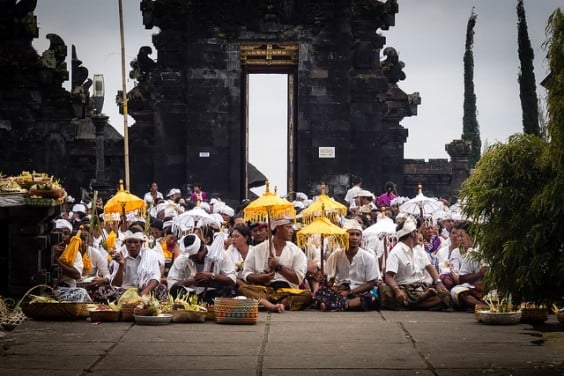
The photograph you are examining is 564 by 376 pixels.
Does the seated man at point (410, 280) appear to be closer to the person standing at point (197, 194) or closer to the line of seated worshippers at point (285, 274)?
the line of seated worshippers at point (285, 274)

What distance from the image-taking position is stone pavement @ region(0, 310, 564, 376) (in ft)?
48.3

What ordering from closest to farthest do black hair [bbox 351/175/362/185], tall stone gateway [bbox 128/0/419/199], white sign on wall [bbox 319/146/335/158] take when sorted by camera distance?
black hair [bbox 351/175/362/185]
tall stone gateway [bbox 128/0/419/199]
white sign on wall [bbox 319/146/335/158]

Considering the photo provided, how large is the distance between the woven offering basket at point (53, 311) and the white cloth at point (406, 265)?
499 cm

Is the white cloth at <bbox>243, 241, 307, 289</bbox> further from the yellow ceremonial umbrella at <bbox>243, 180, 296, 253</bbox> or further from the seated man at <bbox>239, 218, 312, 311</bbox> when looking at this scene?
the yellow ceremonial umbrella at <bbox>243, 180, 296, 253</bbox>

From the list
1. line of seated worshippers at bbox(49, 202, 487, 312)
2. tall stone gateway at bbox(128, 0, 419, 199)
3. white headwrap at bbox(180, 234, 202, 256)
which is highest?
tall stone gateway at bbox(128, 0, 419, 199)

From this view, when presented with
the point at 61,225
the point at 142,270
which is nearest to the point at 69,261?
the point at 142,270

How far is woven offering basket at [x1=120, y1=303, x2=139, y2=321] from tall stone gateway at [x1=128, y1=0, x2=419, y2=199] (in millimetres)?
18535

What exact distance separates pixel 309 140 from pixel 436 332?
66.5 feet

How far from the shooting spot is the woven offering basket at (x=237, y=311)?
1862 cm

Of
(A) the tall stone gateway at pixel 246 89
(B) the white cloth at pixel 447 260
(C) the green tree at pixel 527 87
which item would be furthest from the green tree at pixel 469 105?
(B) the white cloth at pixel 447 260

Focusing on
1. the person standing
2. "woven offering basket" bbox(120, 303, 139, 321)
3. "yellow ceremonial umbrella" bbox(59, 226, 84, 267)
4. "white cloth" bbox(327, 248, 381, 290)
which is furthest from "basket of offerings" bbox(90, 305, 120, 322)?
the person standing

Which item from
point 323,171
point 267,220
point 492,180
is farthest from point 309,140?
point 492,180

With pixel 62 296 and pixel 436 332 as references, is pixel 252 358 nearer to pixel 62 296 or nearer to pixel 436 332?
pixel 436 332

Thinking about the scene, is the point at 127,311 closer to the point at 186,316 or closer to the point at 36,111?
the point at 186,316
